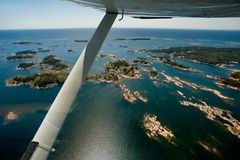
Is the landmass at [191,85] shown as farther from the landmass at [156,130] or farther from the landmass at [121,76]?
the landmass at [156,130]

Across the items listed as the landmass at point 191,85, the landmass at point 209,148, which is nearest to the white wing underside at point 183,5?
the landmass at point 209,148

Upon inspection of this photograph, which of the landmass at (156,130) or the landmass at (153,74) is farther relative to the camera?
the landmass at (153,74)

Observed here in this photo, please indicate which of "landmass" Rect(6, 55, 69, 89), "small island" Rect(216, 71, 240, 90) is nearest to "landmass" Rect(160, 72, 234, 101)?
"small island" Rect(216, 71, 240, 90)

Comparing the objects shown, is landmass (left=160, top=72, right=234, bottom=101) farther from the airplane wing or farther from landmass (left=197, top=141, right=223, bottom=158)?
the airplane wing

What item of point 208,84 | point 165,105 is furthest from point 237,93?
point 165,105

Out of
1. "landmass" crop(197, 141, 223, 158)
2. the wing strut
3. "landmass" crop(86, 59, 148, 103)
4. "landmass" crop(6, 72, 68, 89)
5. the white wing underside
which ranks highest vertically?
"landmass" crop(86, 59, 148, 103)

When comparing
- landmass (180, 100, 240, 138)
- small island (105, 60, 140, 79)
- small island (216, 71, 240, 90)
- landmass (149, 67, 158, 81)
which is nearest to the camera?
landmass (180, 100, 240, 138)

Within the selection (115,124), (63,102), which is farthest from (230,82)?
(63,102)
